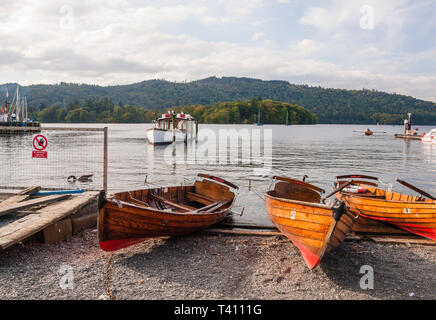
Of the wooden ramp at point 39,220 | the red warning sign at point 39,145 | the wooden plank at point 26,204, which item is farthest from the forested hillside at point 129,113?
the wooden ramp at point 39,220

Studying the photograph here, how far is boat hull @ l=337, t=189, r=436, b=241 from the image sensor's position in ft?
30.1

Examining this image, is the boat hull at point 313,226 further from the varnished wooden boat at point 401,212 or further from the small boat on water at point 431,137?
the small boat on water at point 431,137

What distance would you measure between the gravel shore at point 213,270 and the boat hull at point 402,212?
841 millimetres

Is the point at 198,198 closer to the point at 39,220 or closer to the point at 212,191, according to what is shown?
the point at 212,191

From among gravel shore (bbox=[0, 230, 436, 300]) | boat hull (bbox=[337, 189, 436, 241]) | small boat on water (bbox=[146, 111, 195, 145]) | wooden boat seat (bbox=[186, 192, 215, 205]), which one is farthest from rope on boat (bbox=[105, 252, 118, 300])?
small boat on water (bbox=[146, 111, 195, 145])

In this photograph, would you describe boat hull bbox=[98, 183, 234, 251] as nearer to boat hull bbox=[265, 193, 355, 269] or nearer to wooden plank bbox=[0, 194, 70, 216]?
wooden plank bbox=[0, 194, 70, 216]

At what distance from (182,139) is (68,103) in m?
154

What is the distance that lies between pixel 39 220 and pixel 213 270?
4.20m

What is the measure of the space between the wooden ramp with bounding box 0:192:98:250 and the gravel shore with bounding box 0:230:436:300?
469mm

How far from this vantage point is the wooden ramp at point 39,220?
22.4 ft

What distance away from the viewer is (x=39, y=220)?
7801 millimetres
